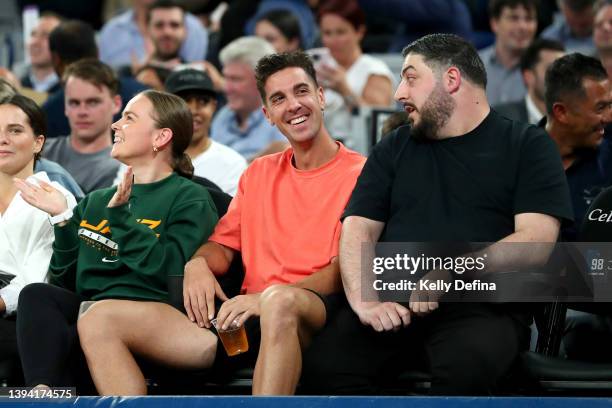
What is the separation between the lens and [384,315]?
3500 mm

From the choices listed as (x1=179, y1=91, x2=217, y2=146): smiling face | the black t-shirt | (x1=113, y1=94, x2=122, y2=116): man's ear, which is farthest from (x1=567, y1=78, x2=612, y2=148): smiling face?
(x1=113, y1=94, x2=122, y2=116): man's ear

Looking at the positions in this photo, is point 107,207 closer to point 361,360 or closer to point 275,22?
point 361,360

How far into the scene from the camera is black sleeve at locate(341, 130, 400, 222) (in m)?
3.73

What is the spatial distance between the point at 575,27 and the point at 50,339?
4.60 m

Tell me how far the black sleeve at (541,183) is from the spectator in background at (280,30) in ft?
12.2

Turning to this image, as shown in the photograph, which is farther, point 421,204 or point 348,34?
point 348,34

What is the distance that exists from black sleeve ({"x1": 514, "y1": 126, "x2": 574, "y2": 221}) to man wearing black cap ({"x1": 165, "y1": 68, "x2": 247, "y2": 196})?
1.83 meters

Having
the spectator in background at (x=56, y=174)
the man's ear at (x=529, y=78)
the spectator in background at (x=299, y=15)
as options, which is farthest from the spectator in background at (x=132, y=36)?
the spectator in background at (x=56, y=174)

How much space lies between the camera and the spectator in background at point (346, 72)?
638 centimetres

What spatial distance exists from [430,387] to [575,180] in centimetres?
126

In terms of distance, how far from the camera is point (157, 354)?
364 centimetres

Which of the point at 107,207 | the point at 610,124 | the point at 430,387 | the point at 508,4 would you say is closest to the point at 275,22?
the point at 508,4
